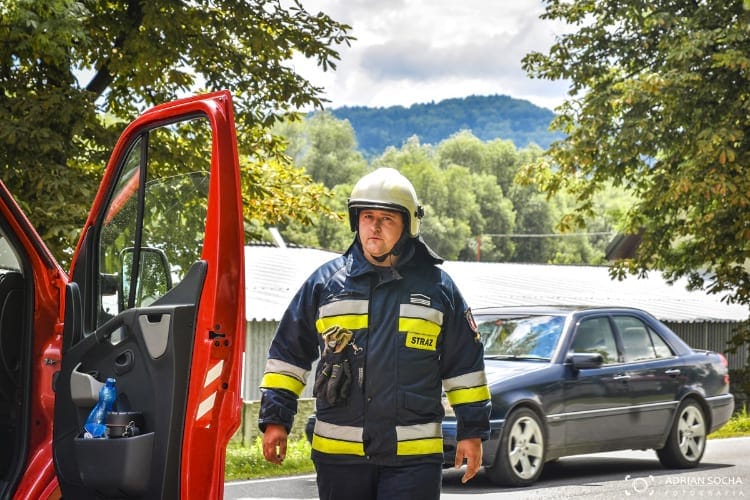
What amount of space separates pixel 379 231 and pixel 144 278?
95 centimetres

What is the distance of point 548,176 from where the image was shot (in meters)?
25.6

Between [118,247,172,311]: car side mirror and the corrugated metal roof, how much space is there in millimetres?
19600

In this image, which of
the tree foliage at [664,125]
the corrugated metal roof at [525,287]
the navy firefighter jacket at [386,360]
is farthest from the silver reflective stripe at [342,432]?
the corrugated metal roof at [525,287]

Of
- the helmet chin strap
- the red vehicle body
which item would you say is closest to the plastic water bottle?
the red vehicle body

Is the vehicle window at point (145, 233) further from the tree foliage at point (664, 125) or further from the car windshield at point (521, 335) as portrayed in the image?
the tree foliage at point (664, 125)

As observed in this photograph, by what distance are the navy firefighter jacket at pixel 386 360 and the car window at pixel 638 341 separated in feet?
24.3

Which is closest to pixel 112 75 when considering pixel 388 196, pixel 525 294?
pixel 388 196

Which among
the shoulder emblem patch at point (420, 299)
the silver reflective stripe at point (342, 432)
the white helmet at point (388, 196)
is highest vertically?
the white helmet at point (388, 196)

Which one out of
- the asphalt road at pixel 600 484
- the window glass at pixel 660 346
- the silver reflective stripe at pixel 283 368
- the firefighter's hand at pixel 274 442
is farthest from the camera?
the window glass at pixel 660 346

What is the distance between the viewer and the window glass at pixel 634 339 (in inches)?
473

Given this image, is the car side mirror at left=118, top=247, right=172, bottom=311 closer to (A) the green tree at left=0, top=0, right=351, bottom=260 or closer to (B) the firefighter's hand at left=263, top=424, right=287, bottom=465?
(B) the firefighter's hand at left=263, top=424, right=287, bottom=465

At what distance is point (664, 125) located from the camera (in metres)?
22.3

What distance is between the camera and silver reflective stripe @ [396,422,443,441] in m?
4.58

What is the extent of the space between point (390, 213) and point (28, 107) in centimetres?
985
